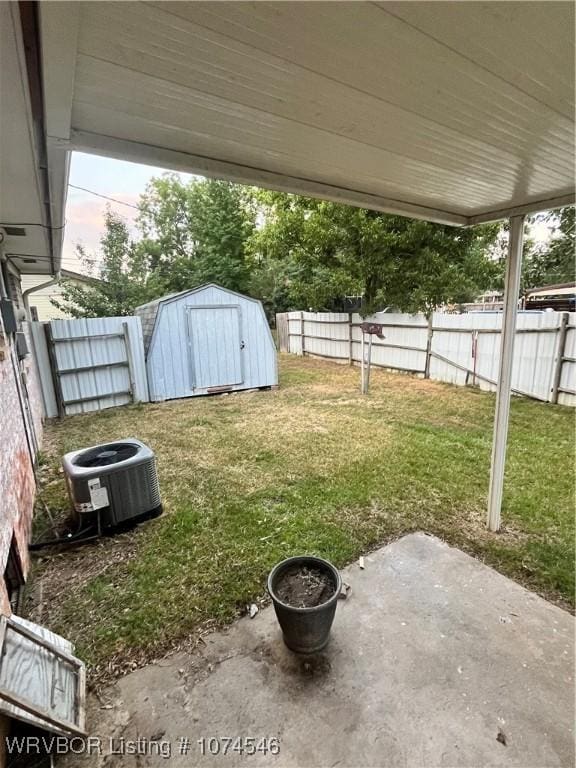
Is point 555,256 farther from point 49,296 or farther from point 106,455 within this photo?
point 49,296

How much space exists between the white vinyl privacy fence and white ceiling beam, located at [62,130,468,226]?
4.58 metres

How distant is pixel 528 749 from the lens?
54.3 inches

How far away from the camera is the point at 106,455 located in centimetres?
297

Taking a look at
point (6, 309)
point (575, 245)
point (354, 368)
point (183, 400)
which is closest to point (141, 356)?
point (183, 400)

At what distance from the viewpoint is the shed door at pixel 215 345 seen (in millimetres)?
7195

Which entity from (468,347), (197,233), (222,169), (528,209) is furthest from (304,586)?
(197,233)

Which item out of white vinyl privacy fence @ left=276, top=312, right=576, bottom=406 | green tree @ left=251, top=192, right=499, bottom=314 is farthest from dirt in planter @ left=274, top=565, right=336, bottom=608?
green tree @ left=251, top=192, right=499, bottom=314

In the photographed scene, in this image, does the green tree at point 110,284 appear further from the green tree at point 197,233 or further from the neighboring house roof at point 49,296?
the green tree at point 197,233

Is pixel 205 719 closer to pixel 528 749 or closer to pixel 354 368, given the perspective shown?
pixel 528 749

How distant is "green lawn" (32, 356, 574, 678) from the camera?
2152 mm

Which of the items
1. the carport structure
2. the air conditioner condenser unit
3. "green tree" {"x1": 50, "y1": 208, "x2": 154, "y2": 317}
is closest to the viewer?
the carport structure

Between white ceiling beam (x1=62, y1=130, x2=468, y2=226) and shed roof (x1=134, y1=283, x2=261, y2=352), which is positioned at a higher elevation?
white ceiling beam (x1=62, y1=130, x2=468, y2=226)

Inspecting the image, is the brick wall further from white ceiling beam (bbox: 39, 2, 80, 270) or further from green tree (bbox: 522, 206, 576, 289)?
green tree (bbox: 522, 206, 576, 289)

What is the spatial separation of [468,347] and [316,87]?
698cm
